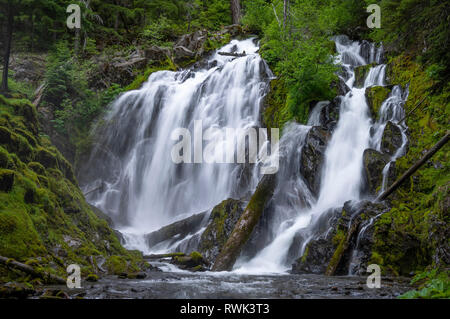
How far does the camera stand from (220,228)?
10391 mm

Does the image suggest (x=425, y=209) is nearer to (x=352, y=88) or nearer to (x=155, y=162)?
(x=352, y=88)

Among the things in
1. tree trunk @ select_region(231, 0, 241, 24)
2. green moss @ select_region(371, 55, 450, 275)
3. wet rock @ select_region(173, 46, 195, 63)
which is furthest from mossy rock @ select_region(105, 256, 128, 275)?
tree trunk @ select_region(231, 0, 241, 24)

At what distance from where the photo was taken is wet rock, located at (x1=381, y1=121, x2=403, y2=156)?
11211 mm

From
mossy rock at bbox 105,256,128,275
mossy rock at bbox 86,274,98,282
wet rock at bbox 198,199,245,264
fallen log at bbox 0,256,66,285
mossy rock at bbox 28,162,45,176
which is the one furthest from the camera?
wet rock at bbox 198,199,245,264

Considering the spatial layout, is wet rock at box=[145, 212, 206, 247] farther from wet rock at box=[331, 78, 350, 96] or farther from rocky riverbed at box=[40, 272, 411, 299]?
wet rock at box=[331, 78, 350, 96]

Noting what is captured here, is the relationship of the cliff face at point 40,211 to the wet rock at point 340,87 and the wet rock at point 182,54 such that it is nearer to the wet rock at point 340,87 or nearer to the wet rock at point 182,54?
the wet rock at point 340,87

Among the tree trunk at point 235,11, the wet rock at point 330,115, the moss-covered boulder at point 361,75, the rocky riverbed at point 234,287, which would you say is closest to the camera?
the rocky riverbed at point 234,287

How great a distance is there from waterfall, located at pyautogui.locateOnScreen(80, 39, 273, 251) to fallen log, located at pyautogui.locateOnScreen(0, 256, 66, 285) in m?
7.97

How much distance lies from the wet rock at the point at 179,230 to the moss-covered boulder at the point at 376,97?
7.30 metres

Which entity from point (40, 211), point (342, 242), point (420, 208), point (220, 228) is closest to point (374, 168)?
point (420, 208)

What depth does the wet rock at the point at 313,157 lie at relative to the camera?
11.9m

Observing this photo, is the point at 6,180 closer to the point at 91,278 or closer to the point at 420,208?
the point at 91,278

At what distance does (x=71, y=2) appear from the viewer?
634 inches

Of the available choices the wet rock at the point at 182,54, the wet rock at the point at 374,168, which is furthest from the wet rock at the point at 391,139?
the wet rock at the point at 182,54
